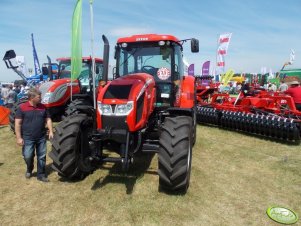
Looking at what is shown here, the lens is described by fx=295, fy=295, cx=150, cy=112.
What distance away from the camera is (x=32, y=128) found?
462 centimetres

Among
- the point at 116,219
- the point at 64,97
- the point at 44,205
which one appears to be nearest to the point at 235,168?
the point at 116,219

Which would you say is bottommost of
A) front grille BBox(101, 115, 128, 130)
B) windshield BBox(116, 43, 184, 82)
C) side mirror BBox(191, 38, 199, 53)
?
front grille BBox(101, 115, 128, 130)

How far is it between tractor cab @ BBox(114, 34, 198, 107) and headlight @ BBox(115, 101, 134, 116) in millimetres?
1191

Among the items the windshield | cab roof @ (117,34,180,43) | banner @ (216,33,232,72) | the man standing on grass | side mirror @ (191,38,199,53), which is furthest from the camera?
banner @ (216,33,232,72)

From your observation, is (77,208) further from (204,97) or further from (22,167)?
(204,97)

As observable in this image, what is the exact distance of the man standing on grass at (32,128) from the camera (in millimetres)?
4570

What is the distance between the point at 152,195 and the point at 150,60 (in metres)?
2.46

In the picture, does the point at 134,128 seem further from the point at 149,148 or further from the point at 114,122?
the point at 149,148

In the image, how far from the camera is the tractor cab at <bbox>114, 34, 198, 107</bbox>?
527cm

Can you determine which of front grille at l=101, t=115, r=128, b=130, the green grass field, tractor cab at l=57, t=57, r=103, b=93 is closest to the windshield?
front grille at l=101, t=115, r=128, b=130

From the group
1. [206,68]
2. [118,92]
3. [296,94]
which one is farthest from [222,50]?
[118,92]

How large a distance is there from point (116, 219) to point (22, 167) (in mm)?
2651

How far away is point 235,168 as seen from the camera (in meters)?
5.45

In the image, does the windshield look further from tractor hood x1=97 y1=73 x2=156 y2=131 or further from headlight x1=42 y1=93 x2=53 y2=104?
headlight x1=42 y1=93 x2=53 y2=104
